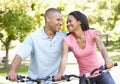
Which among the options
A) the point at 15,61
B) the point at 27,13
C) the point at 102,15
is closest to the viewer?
the point at 15,61

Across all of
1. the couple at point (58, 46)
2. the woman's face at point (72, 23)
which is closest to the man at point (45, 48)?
the couple at point (58, 46)

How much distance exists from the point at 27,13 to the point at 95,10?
1973cm

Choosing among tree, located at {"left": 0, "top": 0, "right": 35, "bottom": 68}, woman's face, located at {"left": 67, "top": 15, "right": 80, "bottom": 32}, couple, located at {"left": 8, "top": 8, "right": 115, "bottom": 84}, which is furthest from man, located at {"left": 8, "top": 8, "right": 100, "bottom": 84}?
tree, located at {"left": 0, "top": 0, "right": 35, "bottom": 68}

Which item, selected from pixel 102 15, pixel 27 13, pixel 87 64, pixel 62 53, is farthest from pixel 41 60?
pixel 102 15

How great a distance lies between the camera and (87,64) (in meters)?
4.93

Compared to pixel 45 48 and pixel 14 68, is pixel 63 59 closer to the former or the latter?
pixel 45 48

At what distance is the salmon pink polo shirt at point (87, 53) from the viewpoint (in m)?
4.79

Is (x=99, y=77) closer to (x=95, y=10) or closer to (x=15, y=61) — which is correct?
(x=15, y=61)

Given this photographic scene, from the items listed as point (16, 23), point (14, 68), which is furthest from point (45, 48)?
point (16, 23)

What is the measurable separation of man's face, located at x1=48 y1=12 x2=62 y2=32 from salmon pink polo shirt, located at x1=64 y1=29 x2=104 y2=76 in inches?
6.7

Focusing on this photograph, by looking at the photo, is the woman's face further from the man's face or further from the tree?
the tree

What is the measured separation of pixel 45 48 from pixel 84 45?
46cm

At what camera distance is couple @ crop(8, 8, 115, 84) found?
4.74 metres

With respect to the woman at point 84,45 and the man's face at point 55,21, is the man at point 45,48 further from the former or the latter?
the woman at point 84,45
